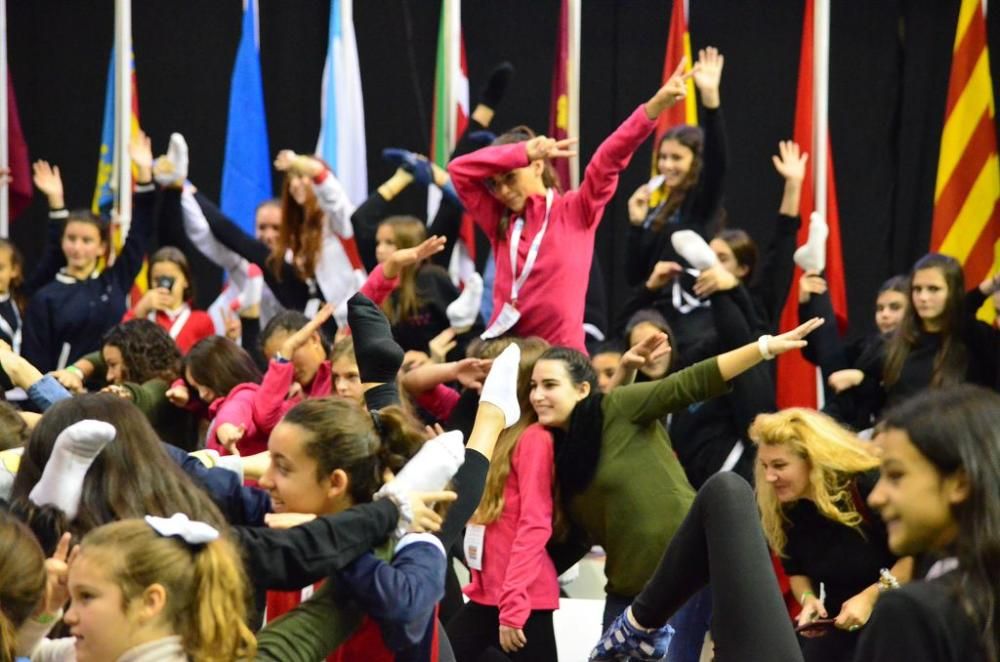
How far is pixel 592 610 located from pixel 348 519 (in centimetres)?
249

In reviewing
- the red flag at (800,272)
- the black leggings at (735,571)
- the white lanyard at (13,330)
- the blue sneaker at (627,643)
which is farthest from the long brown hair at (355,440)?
the red flag at (800,272)

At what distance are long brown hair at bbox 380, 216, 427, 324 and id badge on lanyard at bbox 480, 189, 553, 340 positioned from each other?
3.06 ft

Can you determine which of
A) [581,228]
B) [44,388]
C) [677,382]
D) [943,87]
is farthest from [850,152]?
[44,388]

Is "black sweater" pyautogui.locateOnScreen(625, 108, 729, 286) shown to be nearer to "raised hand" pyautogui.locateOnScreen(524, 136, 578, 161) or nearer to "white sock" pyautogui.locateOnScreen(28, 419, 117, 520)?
"raised hand" pyautogui.locateOnScreen(524, 136, 578, 161)

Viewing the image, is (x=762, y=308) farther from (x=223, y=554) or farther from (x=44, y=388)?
(x=223, y=554)

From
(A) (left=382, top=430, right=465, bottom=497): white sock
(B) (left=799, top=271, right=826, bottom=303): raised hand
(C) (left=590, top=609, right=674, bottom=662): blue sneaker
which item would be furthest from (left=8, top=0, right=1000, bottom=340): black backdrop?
(A) (left=382, top=430, right=465, bottom=497): white sock

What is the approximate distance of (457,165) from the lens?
4.92m

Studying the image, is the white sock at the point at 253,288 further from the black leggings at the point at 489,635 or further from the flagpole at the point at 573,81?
the black leggings at the point at 489,635

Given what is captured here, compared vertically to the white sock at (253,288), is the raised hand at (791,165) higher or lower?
higher

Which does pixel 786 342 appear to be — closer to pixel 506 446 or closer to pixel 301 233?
pixel 506 446

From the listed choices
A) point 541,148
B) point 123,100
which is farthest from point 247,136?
point 541,148

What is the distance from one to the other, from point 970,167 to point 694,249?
245 cm

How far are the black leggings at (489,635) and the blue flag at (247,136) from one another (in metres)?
4.04

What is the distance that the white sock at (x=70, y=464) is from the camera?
2.56 m
